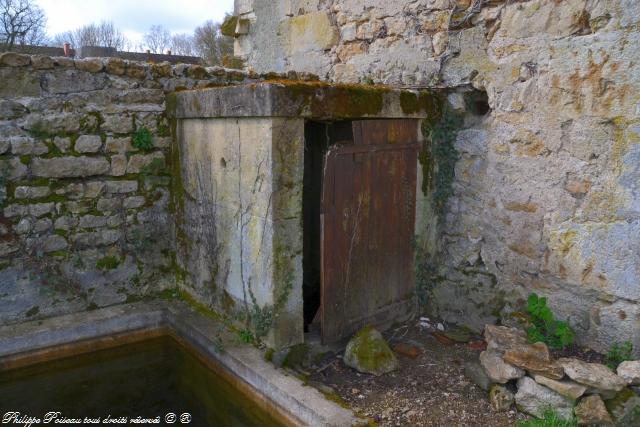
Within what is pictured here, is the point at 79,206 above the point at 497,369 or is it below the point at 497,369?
above

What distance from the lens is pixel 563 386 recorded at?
290 cm

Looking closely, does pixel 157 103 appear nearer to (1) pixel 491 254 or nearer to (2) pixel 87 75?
(2) pixel 87 75

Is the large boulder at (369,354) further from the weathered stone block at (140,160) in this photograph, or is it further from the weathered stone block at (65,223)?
the weathered stone block at (65,223)

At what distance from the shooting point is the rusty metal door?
3566 millimetres

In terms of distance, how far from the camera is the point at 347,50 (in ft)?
16.7

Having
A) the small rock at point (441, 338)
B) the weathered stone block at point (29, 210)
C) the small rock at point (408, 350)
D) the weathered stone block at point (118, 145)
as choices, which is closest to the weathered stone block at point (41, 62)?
the weathered stone block at point (118, 145)

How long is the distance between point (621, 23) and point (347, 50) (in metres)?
2.53

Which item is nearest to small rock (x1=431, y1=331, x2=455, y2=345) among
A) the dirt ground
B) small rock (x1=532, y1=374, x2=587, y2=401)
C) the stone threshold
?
the dirt ground

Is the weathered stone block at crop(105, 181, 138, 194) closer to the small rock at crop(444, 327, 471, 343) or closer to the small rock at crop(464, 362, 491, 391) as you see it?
the small rock at crop(444, 327, 471, 343)

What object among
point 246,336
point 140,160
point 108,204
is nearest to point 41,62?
point 140,160

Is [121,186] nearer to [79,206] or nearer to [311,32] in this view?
[79,206]

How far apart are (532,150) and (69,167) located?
3407mm

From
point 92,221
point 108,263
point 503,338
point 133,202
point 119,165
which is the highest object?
point 119,165

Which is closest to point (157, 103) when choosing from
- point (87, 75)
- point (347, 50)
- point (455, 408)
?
point (87, 75)
